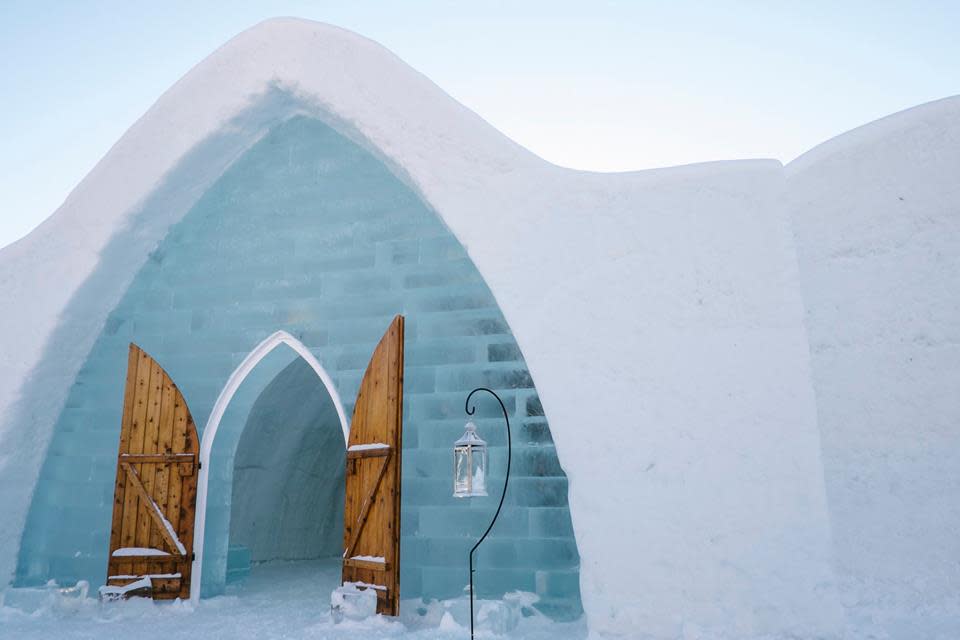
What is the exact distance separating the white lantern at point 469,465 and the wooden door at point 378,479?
0.46m

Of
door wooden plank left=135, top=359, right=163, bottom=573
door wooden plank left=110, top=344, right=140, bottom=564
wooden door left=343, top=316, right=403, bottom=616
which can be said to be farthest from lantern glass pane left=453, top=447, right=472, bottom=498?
door wooden plank left=110, top=344, right=140, bottom=564

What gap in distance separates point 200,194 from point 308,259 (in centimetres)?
140

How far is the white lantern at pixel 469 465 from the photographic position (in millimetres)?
4820

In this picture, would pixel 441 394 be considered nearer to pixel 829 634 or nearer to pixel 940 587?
pixel 829 634

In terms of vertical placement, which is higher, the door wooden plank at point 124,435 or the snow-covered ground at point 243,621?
the door wooden plank at point 124,435

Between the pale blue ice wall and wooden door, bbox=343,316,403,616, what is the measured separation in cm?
27

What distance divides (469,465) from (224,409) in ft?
8.21

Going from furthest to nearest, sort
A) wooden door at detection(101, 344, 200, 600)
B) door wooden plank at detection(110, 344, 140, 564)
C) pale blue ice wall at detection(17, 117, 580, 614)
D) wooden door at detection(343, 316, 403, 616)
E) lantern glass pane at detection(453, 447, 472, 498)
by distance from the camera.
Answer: door wooden plank at detection(110, 344, 140, 564), wooden door at detection(101, 344, 200, 600), pale blue ice wall at detection(17, 117, 580, 614), wooden door at detection(343, 316, 403, 616), lantern glass pane at detection(453, 447, 472, 498)

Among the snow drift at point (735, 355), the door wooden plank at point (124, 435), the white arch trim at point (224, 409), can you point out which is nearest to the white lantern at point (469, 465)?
the snow drift at point (735, 355)

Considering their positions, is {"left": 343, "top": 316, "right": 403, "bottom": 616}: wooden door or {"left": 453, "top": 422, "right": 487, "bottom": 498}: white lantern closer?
{"left": 453, "top": 422, "right": 487, "bottom": 498}: white lantern

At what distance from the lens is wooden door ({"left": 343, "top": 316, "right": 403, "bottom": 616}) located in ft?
16.4

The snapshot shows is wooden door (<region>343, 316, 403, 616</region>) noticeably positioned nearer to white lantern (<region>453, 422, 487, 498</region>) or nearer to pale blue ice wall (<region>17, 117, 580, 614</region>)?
pale blue ice wall (<region>17, 117, 580, 614</region>)

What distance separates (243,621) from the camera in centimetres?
518

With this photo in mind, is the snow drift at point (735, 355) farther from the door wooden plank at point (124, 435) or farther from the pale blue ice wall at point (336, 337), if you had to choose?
the door wooden plank at point (124, 435)
